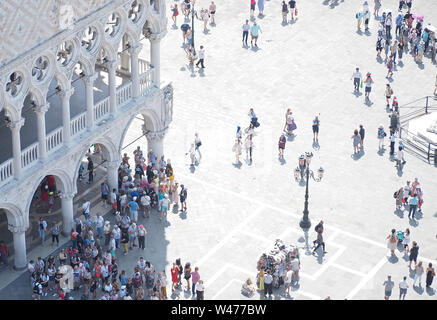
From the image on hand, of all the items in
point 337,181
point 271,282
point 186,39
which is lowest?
point 271,282

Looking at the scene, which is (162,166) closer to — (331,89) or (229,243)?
(229,243)

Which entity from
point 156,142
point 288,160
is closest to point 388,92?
point 288,160

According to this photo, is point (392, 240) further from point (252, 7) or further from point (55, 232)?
point (252, 7)

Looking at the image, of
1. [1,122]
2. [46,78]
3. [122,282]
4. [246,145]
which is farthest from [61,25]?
[246,145]

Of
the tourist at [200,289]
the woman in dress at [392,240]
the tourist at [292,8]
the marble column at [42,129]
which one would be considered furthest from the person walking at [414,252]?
the tourist at [292,8]

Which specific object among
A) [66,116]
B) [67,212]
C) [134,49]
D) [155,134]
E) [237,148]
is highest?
[134,49]

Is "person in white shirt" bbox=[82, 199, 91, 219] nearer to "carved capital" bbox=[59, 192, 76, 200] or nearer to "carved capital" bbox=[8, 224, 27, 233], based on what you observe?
"carved capital" bbox=[59, 192, 76, 200]

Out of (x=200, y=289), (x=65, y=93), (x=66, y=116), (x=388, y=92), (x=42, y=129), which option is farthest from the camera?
(x=388, y=92)
